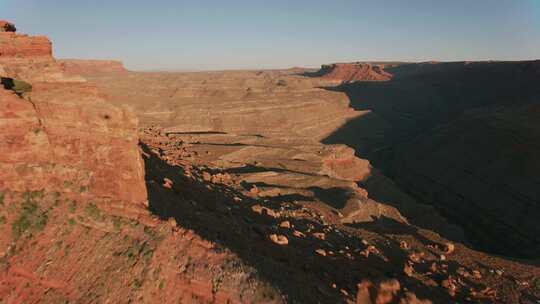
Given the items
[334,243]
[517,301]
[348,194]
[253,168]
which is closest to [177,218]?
[334,243]

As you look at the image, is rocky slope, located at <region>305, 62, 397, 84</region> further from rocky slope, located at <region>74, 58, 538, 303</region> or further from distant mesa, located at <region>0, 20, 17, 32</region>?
distant mesa, located at <region>0, 20, 17, 32</region>

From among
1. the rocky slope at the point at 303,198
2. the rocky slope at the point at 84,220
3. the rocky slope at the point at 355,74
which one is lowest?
the rocky slope at the point at 303,198

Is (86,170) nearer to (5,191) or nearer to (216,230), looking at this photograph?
(5,191)

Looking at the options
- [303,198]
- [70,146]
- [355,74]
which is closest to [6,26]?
[70,146]

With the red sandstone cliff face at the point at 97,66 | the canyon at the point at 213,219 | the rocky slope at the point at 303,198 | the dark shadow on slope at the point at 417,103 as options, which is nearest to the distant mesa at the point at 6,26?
the canyon at the point at 213,219

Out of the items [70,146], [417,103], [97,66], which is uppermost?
[97,66]

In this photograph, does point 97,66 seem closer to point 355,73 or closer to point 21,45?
point 355,73

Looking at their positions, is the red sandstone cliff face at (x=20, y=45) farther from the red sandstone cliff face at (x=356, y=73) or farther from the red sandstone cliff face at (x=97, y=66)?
the red sandstone cliff face at (x=356, y=73)
